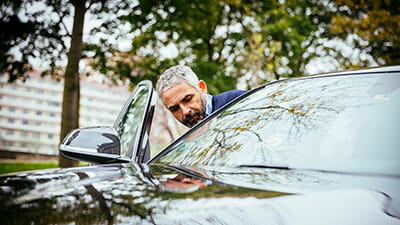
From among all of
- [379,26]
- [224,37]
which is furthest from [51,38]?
[379,26]

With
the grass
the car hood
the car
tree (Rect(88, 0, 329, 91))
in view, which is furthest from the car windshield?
the grass

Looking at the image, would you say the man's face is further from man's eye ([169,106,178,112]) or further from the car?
the car

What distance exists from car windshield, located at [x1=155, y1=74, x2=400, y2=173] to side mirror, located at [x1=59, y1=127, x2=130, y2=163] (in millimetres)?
215

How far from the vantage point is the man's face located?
3230 millimetres

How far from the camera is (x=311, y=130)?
64.9 inches

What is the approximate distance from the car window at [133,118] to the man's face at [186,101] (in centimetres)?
54

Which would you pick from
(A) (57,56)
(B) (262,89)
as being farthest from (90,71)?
(B) (262,89)

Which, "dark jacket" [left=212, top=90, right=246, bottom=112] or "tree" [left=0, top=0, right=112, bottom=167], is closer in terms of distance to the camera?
"dark jacket" [left=212, top=90, right=246, bottom=112]

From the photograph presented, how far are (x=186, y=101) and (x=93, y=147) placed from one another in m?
1.40

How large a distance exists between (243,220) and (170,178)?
0.40m

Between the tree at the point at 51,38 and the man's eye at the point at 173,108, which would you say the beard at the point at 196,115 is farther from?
the tree at the point at 51,38

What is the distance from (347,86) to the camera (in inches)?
70.5

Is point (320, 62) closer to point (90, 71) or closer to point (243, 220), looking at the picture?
point (90, 71)

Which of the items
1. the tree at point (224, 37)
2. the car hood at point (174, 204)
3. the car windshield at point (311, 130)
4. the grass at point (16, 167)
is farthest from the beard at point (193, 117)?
the grass at point (16, 167)
